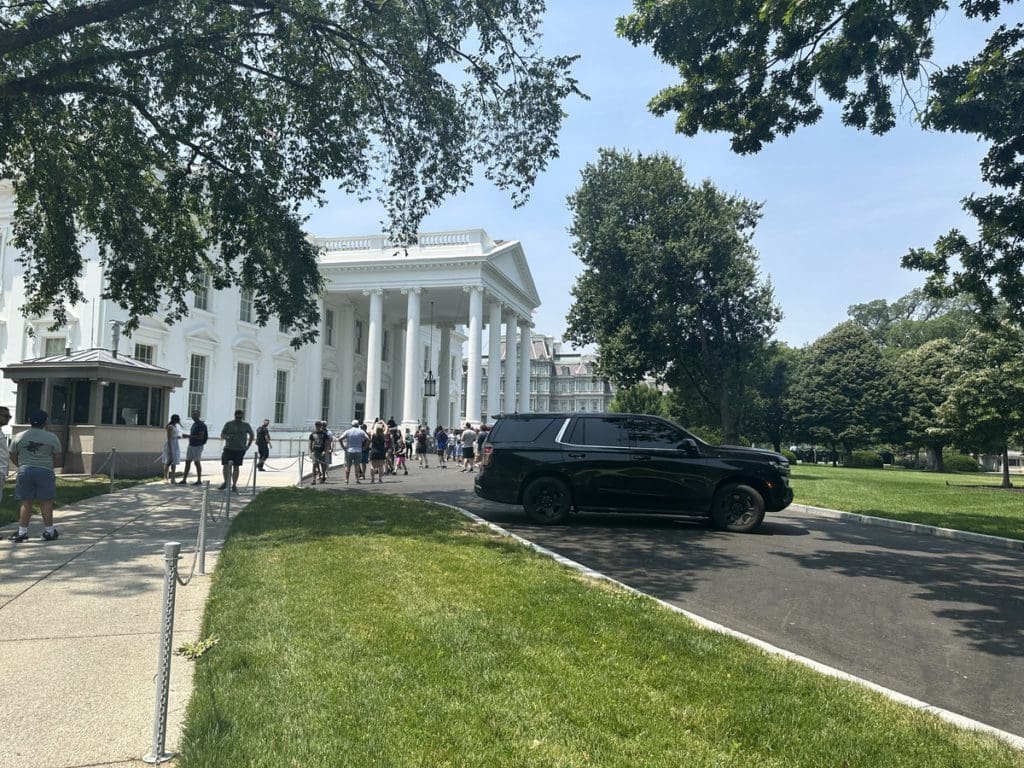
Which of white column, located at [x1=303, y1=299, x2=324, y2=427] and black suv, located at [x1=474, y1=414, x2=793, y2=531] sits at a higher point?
white column, located at [x1=303, y1=299, x2=324, y2=427]

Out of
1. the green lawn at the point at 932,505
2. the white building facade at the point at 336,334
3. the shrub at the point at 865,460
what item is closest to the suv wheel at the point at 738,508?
the green lawn at the point at 932,505

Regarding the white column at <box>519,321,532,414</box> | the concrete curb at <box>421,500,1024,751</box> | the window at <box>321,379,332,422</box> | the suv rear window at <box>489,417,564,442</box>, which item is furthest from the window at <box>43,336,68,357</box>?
the white column at <box>519,321,532,414</box>

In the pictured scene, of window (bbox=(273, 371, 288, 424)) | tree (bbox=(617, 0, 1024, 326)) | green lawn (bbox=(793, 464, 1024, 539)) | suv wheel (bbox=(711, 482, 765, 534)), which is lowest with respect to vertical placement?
green lawn (bbox=(793, 464, 1024, 539))

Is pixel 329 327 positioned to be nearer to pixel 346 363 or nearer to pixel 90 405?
pixel 346 363

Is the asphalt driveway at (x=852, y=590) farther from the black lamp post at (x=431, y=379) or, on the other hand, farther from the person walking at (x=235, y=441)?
the black lamp post at (x=431, y=379)

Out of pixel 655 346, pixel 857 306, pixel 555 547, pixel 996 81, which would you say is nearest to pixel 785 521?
pixel 555 547

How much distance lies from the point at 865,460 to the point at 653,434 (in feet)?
168

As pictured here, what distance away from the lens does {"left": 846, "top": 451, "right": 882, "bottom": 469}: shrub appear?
5462cm

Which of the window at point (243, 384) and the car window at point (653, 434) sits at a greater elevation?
the window at point (243, 384)

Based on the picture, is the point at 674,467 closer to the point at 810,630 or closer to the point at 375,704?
the point at 810,630

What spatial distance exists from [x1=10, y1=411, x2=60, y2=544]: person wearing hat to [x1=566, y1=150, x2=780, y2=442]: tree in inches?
884

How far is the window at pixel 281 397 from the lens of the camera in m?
37.8

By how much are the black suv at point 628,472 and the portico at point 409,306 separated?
79.2ft

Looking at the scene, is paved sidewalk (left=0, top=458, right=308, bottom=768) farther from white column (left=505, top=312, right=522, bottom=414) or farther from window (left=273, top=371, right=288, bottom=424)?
white column (left=505, top=312, right=522, bottom=414)
